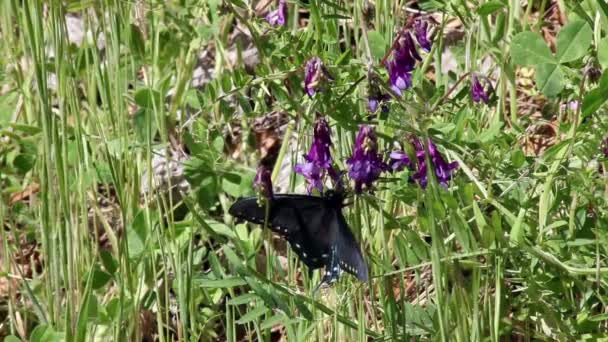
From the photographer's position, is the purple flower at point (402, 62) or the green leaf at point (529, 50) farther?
the green leaf at point (529, 50)

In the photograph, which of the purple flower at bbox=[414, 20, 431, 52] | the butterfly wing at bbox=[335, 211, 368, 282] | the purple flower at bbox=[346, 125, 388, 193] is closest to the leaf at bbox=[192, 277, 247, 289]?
the butterfly wing at bbox=[335, 211, 368, 282]

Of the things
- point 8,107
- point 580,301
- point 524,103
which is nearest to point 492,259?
point 580,301

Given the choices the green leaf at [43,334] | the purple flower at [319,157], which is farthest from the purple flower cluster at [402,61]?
the green leaf at [43,334]

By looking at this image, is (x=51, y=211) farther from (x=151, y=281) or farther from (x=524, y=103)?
(x=524, y=103)

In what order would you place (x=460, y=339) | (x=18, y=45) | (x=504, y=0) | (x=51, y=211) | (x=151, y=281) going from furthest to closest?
1. (x=18, y=45)
2. (x=151, y=281)
3. (x=504, y=0)
4. (x=51, y=211)
5. (x=460, y=339)

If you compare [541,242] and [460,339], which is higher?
[541,242]

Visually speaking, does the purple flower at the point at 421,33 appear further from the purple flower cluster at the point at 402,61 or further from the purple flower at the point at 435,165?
the purple flower at the point at 435,165

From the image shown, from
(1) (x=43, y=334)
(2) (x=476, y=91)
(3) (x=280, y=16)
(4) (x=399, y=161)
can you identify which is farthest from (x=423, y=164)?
(1) (x=43, y=334)

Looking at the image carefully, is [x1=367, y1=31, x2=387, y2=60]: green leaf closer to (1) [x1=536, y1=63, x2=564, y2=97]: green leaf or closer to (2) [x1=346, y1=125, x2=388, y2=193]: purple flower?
(1) [x1=536, y1=63, x2=564, y2=97]: green leaf
